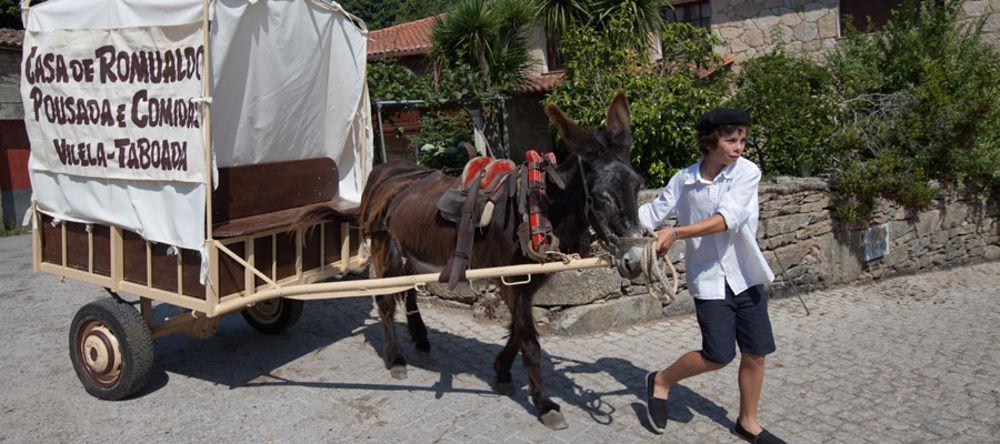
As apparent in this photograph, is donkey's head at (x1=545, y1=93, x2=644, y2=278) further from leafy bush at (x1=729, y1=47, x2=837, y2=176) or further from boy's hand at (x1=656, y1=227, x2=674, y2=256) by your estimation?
leafy bush at (x1=729, y1=47, x2=837, y2=176)

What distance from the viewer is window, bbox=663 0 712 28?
45.2 ft

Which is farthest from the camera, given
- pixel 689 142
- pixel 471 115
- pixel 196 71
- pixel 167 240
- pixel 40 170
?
pixel 471 115

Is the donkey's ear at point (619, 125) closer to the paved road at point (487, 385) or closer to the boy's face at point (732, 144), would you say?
the boy's face at point (732, 144)

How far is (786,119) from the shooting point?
25.4ft

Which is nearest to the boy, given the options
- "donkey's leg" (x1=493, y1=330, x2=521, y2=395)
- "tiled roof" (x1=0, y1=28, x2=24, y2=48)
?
"donkey's leg" (x1=493, y1=330, x2=521, y2=395)

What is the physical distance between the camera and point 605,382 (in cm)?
493

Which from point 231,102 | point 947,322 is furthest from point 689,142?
point 231,102

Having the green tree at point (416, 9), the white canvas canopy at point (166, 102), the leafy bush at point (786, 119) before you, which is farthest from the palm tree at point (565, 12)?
the green tree at point (416, 9)

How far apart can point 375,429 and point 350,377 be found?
95 centimetres

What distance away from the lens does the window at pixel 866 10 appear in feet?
39.6

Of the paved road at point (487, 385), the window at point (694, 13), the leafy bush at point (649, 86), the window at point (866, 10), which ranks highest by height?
the window at point (694, 13)

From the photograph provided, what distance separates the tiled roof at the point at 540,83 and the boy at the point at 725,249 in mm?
7038

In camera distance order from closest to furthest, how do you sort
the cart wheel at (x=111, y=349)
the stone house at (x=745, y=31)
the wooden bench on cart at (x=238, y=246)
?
the wooden bench on cart at (x=238, y=246) < the cart wheel at (x=111, y=349) < the stone house at (x=745, y=31)

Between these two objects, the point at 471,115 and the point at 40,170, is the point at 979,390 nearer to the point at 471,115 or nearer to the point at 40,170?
the point at 40,170
